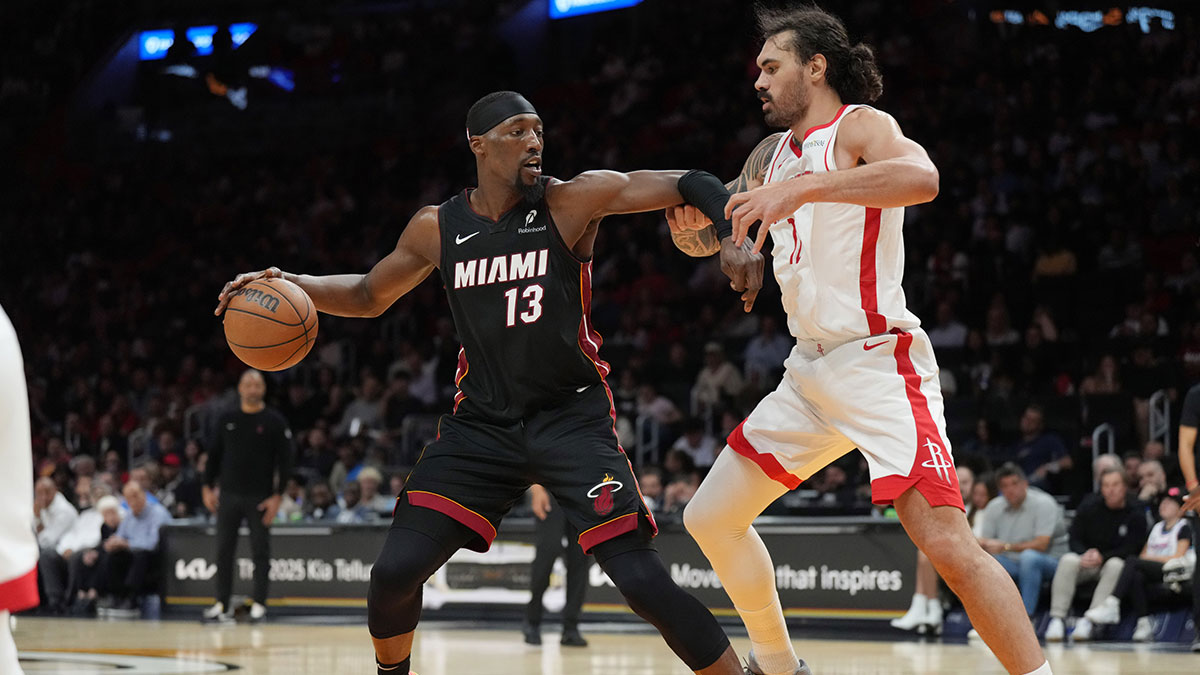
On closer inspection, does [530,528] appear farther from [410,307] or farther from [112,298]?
[112,298]

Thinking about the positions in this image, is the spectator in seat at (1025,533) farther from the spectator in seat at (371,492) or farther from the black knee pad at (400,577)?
the black knee pad at (400,577)

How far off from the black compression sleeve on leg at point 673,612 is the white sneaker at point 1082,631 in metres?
5.99

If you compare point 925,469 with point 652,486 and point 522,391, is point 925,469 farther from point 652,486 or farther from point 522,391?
point 652,486

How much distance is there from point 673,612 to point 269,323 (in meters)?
1.70

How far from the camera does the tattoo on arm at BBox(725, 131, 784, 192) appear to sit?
4.74 metres

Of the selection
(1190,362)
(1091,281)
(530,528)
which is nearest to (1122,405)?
(1190,362)

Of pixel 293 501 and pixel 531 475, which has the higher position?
pixel 531 475

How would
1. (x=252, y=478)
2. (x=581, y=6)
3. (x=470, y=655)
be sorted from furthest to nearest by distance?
(x=581, y=6) → (x=252, y=478) → (x=470, y=655)

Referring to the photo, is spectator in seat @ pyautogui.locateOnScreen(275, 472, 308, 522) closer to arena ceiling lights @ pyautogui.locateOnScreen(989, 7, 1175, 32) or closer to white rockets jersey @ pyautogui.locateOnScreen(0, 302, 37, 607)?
arena ceiling lights @ pyautogui.locateOnScreen(989, 7, 1175, 32)

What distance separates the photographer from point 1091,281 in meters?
13.9

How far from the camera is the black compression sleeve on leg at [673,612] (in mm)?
4242

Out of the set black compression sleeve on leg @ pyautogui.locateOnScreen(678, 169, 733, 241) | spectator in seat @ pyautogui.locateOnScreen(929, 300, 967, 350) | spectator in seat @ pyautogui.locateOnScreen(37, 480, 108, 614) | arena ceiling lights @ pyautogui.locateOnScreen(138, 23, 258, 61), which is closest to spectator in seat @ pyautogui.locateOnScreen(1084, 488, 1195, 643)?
spectator in seat @ pyautogui.locateOnScreen(929, 300, 967, 350)

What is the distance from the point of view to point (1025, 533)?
9.98 metres

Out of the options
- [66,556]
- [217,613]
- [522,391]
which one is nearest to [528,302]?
[522,391]
